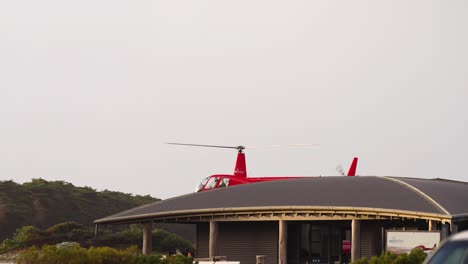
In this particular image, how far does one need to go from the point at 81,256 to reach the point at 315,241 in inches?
536

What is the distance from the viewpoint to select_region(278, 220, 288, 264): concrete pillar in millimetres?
36000

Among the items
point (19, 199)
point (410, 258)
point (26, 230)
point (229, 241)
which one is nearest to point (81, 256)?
point (410, 258)

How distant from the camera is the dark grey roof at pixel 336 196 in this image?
3316cm

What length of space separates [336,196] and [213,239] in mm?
5567

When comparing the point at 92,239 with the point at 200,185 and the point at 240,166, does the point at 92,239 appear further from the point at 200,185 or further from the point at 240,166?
the point at 200,185

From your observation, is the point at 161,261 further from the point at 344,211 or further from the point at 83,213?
the point at 83,213

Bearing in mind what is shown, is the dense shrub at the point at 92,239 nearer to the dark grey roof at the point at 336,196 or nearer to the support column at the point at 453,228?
the dark grey roof at the point at 336,196

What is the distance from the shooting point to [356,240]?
3397 centimetres

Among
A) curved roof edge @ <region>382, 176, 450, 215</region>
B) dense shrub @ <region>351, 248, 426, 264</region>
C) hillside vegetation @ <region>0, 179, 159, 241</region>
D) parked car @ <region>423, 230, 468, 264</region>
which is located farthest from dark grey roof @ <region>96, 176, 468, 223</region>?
hillside vegetation @ <region>0, 179, 159, 241</region>

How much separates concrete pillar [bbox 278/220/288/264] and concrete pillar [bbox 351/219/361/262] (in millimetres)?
3045

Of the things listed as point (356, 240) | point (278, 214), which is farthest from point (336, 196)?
point (278, 214)

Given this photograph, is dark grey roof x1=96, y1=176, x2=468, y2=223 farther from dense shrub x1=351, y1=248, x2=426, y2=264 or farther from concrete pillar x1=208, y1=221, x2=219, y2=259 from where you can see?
dense shrub x1=351, y1=248, x2=426, y2=264

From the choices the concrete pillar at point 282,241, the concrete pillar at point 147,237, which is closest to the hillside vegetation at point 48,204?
the concrete pillar at point 147,237

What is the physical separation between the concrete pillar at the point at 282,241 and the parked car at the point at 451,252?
88.1ft
